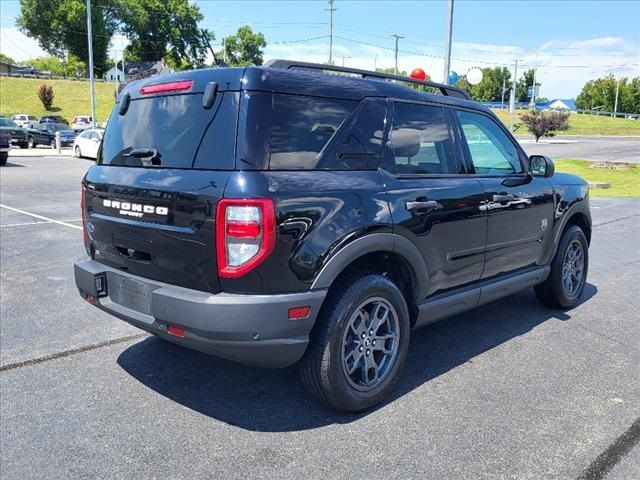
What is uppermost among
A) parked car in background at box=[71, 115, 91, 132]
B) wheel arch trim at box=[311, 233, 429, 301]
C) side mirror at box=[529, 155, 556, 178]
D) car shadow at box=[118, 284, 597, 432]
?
parked car in background at box=[71, 115, 91, 132]

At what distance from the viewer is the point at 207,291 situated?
2902 millimetres

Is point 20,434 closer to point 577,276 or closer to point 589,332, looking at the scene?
point 589,332

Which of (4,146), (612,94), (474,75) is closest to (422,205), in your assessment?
(474,75)

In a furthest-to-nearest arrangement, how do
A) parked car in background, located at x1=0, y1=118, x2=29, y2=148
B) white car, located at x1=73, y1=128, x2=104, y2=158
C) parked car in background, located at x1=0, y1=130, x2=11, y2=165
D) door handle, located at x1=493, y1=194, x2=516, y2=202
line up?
parked car in background, located at x1=0, y1=118, x2=29, y2=148, white car, located at x1=73, y1=128, x2=104, y2=158, parked car in background, located at x1=0, y1=130, x2=11, y2=165, door handle, located at x1=493, y1=194, x2=516, y2=202

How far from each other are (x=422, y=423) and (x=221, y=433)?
3.68 ft

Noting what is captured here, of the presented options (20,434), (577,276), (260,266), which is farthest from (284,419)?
(577,276)

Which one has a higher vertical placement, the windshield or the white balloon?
the white balloon

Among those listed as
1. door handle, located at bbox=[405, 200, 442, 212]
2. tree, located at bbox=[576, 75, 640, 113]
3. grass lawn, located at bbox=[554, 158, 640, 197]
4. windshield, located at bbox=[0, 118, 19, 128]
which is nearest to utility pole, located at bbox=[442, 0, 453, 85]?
grass lawn, located at bbox=[554, 158, 640, 197]

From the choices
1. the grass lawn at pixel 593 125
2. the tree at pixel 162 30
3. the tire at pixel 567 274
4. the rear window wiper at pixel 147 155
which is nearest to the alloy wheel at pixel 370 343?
the rear window wiper at pixel 147 155

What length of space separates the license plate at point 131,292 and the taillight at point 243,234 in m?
0.57

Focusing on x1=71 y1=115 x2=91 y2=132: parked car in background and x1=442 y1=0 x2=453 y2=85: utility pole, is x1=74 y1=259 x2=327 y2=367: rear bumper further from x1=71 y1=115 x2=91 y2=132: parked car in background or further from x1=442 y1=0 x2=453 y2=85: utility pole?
x1=71 y1=115 x2=91 y2=132: parked car in background

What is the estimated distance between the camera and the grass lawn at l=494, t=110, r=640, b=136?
6457 centimetres

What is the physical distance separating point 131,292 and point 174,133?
3.10 ft

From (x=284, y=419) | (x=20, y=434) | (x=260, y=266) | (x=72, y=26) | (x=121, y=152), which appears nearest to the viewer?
(x=260, y=266)
